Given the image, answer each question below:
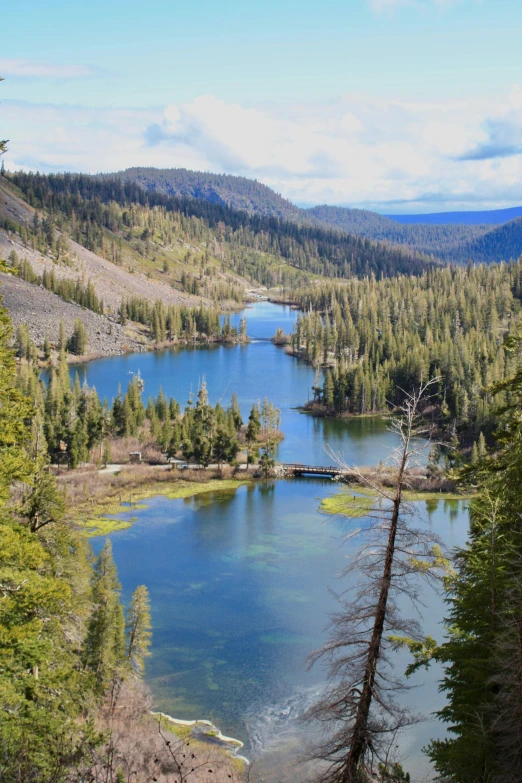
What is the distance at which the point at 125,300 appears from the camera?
194 m

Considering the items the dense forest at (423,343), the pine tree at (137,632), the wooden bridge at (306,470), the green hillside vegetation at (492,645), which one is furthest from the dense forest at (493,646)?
the wooden bridge at (306,470)

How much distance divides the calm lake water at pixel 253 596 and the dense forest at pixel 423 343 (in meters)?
17.1

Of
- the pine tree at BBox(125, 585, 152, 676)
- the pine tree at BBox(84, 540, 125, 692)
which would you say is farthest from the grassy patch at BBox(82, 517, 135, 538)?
the pine tree at BBox(84, 540, 125, 692)

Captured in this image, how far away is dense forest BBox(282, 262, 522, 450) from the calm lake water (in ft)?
56.1

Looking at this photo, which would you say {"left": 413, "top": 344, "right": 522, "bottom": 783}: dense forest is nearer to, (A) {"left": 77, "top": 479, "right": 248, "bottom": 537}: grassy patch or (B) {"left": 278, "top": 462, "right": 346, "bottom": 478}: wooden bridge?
(A) {"left": 77, "top": 479, "right": 248, "bottom": 537}: grassy patch

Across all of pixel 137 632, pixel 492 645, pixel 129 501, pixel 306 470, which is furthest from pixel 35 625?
pixel 306 470

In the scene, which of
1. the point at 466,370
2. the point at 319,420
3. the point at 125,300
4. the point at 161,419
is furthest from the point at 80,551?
the point at 125,300

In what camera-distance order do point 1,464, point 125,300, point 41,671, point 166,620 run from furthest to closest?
1. point 125,300
2. point 166,620
3. point 41,671
4. point 1,464

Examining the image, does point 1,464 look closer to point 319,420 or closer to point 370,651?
point 370,651

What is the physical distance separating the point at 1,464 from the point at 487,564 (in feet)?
40.1

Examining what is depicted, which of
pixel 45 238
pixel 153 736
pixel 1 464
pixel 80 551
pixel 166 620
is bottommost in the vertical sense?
pixel 166 620

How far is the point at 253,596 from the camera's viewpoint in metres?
46.7

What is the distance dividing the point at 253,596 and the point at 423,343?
9924cm

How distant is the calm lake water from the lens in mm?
34250
